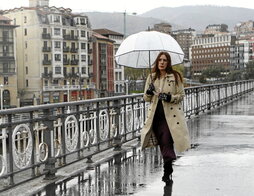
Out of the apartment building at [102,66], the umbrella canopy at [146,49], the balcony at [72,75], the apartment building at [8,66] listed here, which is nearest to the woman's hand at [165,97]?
A: the umbrella canopy at [146,49]

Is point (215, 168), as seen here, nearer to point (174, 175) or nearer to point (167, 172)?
point (174, 175)

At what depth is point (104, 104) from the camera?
351 inches

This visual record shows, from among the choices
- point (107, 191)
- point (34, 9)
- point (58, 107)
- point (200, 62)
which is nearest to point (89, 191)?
point (107, 191)

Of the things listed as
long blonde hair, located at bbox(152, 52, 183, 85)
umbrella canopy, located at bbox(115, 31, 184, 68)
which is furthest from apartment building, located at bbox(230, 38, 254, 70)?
long blonde hair, located at bbox(152, 52, 183, 85)

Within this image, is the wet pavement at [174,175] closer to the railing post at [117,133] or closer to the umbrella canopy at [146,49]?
the railing post at [117,133]

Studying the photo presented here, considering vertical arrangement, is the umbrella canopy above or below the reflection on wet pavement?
above

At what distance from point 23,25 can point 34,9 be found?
432cm

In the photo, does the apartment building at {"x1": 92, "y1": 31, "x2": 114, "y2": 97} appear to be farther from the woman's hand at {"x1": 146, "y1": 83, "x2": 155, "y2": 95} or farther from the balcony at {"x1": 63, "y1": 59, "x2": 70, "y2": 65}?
the woman's hand at {"x1": 146, "y1": 83, "x2": 155, "y2": 95}

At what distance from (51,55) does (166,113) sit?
94759mm

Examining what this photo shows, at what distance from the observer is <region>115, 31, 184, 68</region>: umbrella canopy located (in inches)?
304

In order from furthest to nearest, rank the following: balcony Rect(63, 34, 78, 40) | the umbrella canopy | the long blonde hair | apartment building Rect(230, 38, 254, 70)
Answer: apartment building Rect(230, 38, 254, 70) → balcony Rect(63, 34, 78, 40) → the umbrella canopy → the long blonde hair

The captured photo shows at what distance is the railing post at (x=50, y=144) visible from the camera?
6.63 meters

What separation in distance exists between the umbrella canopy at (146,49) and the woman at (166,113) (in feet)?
4.31

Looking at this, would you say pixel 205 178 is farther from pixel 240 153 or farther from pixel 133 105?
pixel 133 105
